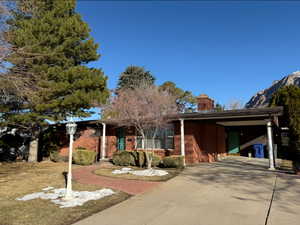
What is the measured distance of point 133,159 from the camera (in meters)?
11.3

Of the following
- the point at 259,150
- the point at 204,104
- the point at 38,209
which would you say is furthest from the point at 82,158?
the point at 259,150

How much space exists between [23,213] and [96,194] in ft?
5.96

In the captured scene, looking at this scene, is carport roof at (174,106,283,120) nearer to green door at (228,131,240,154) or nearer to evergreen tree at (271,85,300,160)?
evergreen tree at (271,85,300,160)

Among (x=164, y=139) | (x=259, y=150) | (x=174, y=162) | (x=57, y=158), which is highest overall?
(x=164, y=139)

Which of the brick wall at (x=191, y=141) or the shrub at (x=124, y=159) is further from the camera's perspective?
the brick wall at (x=191, y=141)

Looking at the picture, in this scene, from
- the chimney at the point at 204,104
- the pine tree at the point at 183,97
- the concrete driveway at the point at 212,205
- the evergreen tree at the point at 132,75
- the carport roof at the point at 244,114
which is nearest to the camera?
the concrete driveway at the point at 212,205

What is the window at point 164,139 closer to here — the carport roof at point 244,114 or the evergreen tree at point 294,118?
the carport roof at point 244,114

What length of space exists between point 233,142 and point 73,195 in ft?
51.2

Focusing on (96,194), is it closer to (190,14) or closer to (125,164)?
(125,164)

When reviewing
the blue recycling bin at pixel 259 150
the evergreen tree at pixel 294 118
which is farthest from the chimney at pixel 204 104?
the evergreen tree at pixel 294 118

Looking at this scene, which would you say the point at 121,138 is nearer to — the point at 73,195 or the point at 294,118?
the point at 73,195

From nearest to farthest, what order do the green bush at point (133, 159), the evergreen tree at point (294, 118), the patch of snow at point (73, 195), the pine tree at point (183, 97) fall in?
the patch of snow at point (73, 195)
the evergreen tree at point (294, 118)
the green bush at point (133, 159)
the pine tree at point (183, 97)

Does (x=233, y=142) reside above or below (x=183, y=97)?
below

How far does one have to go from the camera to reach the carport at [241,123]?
961 centimetres
